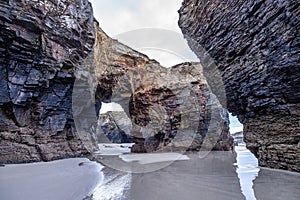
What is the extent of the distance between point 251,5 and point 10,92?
10733 mm

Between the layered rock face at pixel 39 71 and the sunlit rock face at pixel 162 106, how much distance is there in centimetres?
680

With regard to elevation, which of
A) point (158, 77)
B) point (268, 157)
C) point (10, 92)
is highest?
point (158, 77)

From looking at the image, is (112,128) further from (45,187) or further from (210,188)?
(210,188)

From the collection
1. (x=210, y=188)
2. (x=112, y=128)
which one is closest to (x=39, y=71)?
(x=210, y=188)

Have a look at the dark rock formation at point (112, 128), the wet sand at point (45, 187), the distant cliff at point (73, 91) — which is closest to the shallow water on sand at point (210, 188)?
the wet sand at point (45, 187)

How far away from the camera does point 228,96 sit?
10289 mm

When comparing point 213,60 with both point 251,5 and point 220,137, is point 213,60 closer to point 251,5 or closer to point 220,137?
point 251,5

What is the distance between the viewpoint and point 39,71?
10.8m

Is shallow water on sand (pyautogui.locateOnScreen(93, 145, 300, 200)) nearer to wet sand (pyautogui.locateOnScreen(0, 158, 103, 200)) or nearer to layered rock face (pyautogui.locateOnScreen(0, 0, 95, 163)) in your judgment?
wet sand (pyautogui.locateOnScreen(0, 158, 103, 200))

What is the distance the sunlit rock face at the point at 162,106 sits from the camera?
2048 cm

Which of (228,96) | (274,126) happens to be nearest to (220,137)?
(228,96)

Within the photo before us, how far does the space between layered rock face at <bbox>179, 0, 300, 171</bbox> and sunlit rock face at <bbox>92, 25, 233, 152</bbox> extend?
10814mm

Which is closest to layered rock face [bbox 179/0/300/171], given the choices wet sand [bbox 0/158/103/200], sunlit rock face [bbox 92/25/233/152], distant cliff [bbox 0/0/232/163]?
wet sand [bbox 0/158/103/200]

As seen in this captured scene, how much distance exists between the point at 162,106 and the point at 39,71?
43.0ft
